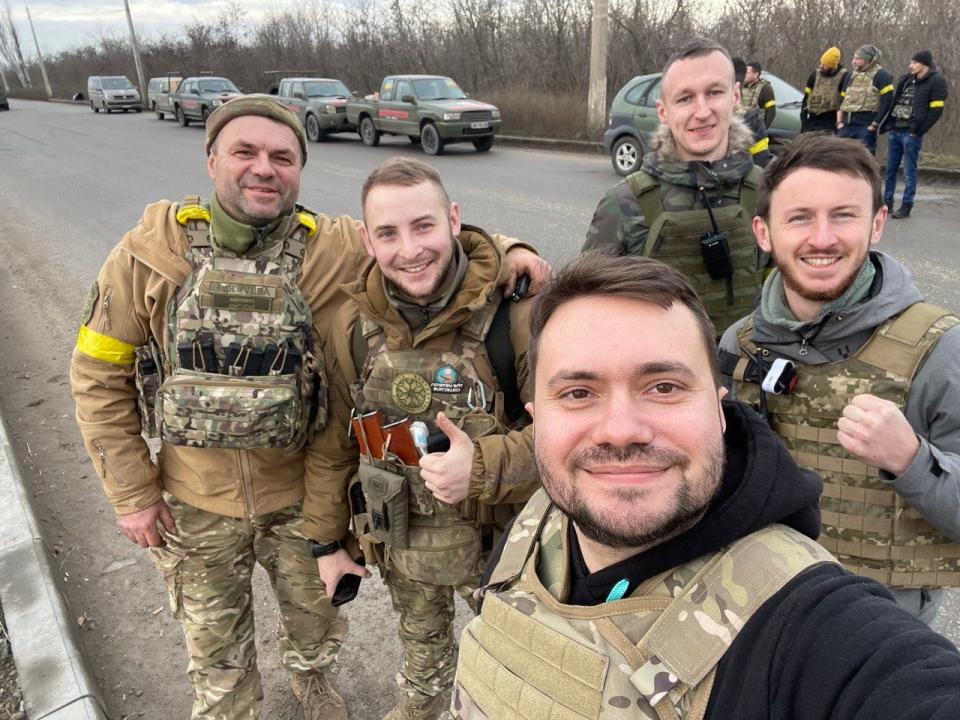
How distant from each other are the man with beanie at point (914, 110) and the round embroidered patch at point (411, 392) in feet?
27.1

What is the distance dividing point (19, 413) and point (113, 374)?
323cm

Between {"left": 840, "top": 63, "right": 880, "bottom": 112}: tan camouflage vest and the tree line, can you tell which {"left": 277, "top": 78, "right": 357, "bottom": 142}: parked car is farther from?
{"left": 840, "top": 63, "right": 880, "bottom": 112}: tan camouflage vest

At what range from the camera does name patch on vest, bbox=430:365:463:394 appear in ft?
6.15

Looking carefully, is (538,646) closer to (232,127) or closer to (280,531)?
(280,531)

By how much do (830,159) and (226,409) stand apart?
69.2 inches

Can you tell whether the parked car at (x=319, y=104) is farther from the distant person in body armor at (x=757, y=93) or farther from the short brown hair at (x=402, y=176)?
the short brown hair at (x=402, y=176)

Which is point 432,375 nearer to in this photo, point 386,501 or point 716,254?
point 386,501

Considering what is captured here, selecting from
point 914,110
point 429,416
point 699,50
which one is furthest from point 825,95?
point 429,416

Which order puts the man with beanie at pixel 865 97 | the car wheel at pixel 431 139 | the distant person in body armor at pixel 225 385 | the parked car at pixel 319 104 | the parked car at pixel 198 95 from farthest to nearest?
the parked car at pixel 198 95 < the parked car at pixel 319 104 < the car wheel at pixel 431 139 < the man with beanie at pixel 865 97 < the distant person in body armor at pixel 225 385

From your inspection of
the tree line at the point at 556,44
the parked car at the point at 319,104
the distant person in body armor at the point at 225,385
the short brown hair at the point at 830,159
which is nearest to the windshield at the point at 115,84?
the tree line at the point at 556,44

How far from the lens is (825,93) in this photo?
9625 millimetres

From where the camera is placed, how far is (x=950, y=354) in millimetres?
1510

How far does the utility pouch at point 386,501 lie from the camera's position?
6.23ft

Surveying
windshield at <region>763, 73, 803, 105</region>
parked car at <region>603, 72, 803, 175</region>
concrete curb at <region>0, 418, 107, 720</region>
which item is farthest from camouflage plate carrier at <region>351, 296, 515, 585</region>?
windshield at <region>763, 73, 803, 105</region>
